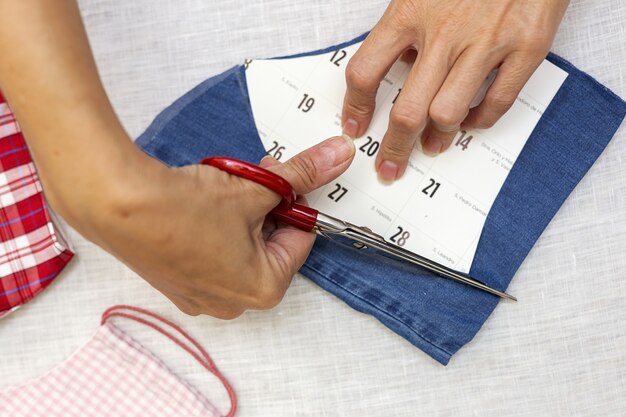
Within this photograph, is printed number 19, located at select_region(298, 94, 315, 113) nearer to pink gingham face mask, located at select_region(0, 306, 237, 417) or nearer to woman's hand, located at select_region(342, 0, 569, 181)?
woman's hand, located at select_region(342, 0, 569, 181)

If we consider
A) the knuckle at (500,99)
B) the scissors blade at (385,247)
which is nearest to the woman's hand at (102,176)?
the scissors blade at (385,247)

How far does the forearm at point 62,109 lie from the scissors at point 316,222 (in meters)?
0.11

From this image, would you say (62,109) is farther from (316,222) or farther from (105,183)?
(316,222)

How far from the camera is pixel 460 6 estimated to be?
0.67m

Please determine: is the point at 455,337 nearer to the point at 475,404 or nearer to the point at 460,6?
the point at 475,404

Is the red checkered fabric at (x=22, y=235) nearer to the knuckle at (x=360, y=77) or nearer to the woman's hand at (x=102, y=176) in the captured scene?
the woman's hand at (x=102, y=176)

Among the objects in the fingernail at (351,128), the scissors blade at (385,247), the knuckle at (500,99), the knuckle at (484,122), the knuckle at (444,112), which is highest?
the knuckle at (500,99)

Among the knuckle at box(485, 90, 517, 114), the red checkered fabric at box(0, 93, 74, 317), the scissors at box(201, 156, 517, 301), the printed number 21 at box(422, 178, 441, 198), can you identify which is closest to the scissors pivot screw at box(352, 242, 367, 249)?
the scissors at box(201, 156, 517, 301)

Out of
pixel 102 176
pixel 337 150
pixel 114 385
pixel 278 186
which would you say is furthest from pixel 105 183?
pixel 114 385

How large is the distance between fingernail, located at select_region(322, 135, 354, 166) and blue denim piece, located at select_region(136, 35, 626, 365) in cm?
12

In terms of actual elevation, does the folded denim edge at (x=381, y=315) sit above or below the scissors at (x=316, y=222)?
below

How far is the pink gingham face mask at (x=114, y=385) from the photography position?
0.76 meters

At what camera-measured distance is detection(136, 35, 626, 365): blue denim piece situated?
73 centimetres

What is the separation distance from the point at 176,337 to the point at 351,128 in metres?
0.35
